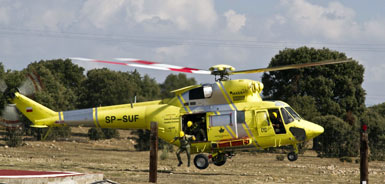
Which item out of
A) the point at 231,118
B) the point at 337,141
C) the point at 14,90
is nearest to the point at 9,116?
the point at 14,90

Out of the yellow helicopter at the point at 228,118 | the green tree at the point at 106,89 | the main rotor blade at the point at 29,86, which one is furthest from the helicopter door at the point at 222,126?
the green tree at the point at 106,89

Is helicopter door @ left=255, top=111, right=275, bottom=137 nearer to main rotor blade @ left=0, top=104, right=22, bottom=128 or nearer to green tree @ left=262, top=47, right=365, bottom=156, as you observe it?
main rotor blade @ left=0, top=104, right=22, bottom=128

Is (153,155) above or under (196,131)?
under

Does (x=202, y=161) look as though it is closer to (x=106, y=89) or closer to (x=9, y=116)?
Answer: (x=9, y=116)

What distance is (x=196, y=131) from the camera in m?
24.9

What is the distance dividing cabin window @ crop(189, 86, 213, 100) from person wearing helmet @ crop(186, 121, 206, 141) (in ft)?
3.92

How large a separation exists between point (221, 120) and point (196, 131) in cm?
137

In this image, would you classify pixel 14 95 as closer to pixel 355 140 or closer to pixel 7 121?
pixel 7 121

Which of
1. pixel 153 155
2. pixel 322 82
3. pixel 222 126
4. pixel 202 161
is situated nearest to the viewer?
pixel 153 155

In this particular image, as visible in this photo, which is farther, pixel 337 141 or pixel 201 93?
pixel 337 141

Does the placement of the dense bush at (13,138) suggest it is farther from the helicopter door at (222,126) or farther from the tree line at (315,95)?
the helicopter door at (222,126)

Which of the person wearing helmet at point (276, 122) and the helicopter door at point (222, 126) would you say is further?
the helicopter door at point (222, 126)

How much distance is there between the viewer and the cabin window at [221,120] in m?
24.2

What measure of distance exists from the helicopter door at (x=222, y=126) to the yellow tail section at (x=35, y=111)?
7.69 meters
